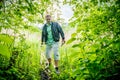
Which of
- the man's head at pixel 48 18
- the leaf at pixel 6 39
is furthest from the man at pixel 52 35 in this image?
the leaf at pixel 6 39

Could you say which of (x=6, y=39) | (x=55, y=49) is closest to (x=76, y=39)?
(x=6, y=39)

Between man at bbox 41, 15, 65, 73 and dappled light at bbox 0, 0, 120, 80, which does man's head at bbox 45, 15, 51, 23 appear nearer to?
man at bbox 41, 15, 65, 73

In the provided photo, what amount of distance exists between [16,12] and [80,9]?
4.73 ft

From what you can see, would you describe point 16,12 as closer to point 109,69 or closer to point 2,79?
point 2,79

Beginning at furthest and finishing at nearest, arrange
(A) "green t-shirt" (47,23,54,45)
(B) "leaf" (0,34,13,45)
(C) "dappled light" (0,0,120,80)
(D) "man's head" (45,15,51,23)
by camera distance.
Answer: (A) "green t-shirt" (47,23,54,45)
(D) "man's head" (45,15,51,23)
(C) "dappled light" (0,0,120,80)
(B) "leaf" (0,34,13,45)

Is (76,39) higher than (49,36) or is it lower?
higher

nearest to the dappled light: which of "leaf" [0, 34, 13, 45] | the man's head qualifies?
"leaf" [0, 34, 13, 45]

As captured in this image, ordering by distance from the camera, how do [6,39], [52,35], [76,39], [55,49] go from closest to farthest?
1. [6,39]
2. [76,39]
3. [55,49]
4. [52,35]

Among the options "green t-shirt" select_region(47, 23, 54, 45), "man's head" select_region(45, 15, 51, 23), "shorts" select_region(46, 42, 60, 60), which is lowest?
"shorts" select_region(46, 42, 60, 60)

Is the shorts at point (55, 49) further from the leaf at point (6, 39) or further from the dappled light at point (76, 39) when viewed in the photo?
the leaf at point (6, 39)

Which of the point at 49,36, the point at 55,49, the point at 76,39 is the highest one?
the point at 76,39

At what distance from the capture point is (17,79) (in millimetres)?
4613

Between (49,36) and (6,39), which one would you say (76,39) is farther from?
(49,36)

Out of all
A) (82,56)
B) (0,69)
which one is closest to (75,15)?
(0,69)
